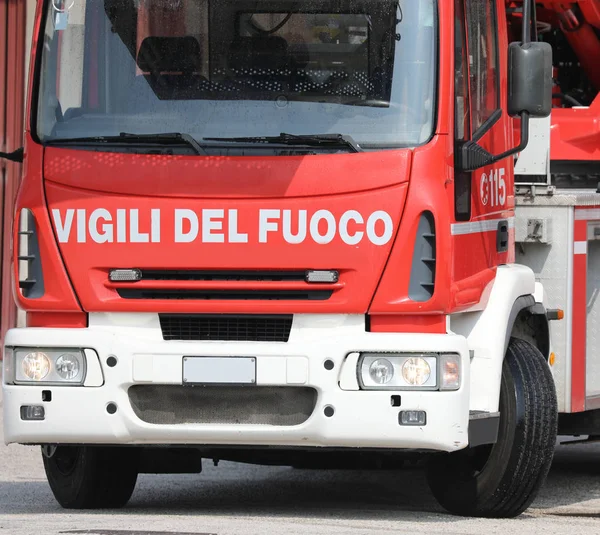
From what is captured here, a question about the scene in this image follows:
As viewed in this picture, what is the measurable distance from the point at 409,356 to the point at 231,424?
0.80 meters

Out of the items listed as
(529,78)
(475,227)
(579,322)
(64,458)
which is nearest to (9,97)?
(64,458)

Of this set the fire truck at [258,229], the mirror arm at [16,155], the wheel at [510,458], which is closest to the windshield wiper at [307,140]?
the fire truck at [258,229]

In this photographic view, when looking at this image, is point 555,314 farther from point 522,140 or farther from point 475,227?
point 522,140

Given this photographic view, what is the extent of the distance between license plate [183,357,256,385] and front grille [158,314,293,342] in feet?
0.32

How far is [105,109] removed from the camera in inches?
293

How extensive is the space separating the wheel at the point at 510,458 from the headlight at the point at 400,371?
2.39 feet

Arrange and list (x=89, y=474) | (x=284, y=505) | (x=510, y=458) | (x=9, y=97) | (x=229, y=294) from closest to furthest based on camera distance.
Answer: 1. (x=229, y=294)
2. (x=510, y=458)
3. (x=89, y=474)
4. (x=284, y=505)
5. (x=9, y=97)

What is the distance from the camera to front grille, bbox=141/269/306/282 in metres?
7.24

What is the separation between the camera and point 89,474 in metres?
8.13

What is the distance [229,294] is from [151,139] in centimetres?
73

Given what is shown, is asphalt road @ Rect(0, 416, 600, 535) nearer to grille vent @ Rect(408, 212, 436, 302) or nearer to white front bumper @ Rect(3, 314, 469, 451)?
white front bumper @ Rect(3, 314, 469, 451)

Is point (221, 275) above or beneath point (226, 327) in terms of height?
above

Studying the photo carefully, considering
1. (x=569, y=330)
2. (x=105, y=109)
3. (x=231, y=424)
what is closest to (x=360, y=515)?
(x=231, y=424)

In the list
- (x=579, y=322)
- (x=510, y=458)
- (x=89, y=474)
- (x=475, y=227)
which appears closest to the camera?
(x=475, y=227)
